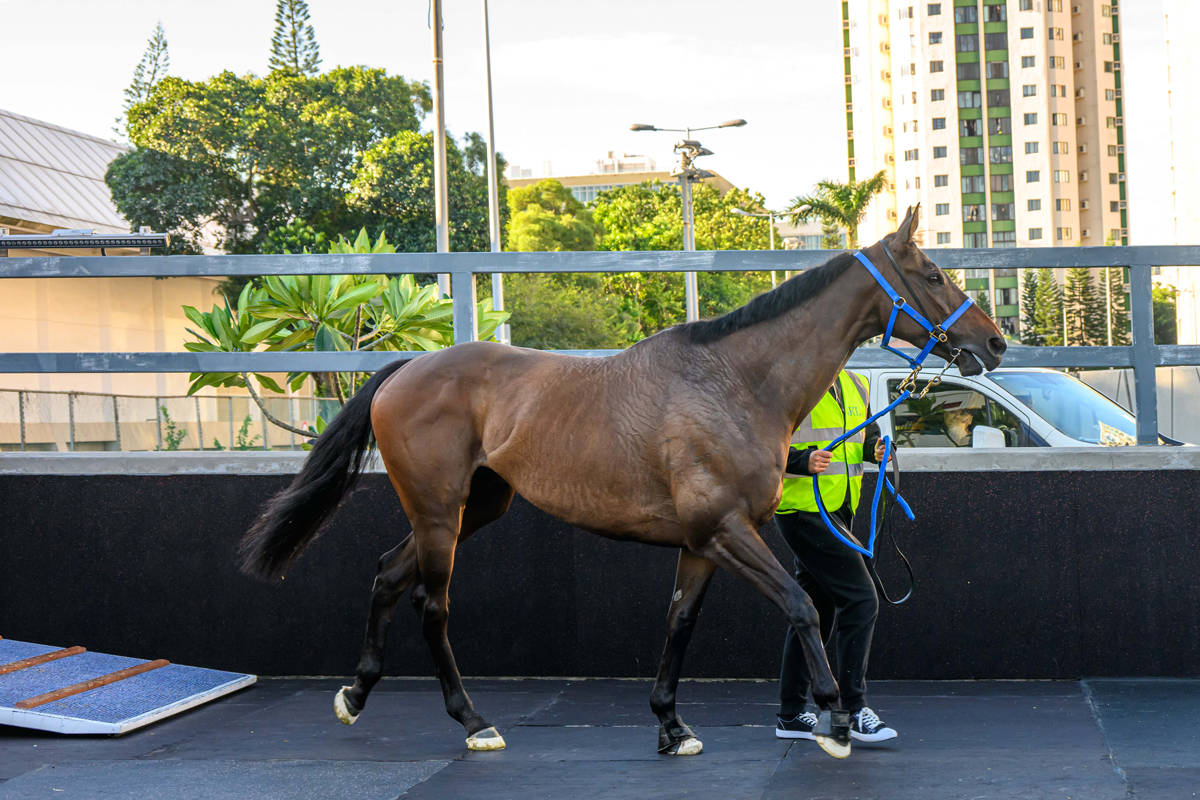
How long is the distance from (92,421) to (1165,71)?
7560cm

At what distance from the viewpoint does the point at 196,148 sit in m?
46.0

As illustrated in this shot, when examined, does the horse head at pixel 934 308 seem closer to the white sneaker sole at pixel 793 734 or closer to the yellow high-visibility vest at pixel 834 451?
the yellow high-visibility vest at pixel 834 451

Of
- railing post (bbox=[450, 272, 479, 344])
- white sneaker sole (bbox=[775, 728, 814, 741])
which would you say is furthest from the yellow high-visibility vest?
railing post (bbox=[450, 272, 479, 344])

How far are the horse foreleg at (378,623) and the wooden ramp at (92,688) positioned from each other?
1053 mm

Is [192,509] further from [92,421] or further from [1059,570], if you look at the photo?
[92,421]

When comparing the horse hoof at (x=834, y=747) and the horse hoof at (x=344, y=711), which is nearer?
the horse hoof at (x=834, y=747)

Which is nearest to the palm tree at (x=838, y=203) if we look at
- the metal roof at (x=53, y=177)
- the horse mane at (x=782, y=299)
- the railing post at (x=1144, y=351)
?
the metal roof at (x=53, y=177)

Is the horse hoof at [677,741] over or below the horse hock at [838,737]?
below

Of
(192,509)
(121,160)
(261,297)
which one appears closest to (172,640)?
(192,509)

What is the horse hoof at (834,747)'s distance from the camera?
15.0 feet

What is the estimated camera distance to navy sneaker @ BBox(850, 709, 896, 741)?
5035mm

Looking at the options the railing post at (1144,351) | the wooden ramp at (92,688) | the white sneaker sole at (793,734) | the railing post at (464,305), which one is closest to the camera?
the white sneaker sole at (793,734)

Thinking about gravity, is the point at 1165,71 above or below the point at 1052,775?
above

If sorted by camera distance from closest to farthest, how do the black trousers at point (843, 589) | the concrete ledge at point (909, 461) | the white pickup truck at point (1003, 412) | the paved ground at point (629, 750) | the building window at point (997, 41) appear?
the paved ground at point (629, 750), the black trousers at point (843, 589), the concrete ledge at point (909, 461), the white pickup truck at point (1003, 412), the building window at point (997, 41)
